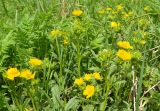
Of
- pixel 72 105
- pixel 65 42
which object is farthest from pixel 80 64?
pixel 72 105

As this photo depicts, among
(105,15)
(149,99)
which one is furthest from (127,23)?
(149,99)

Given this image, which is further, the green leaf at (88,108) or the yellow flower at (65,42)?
the yellow flower at (65,42)

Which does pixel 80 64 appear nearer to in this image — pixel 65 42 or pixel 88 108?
pixel 65 42

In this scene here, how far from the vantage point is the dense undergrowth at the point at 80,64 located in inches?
66.6

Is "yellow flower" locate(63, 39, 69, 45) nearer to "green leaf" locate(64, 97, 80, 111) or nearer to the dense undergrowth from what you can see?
the dense undergrowth

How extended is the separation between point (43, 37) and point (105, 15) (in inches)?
23.5

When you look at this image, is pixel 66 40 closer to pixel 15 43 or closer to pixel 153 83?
pixel 15 43

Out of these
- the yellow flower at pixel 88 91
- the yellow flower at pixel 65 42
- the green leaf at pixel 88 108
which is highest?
the yellow flower at pixel 65 42

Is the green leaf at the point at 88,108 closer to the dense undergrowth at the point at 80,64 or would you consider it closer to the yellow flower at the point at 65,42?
the dense undergrowth at the point at 80,64

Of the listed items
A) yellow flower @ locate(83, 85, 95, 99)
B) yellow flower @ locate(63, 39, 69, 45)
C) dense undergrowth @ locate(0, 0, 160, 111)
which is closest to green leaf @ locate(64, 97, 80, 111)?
dense undergrowth @ locate(0, 0, 160, 111)

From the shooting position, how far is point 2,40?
1.98 meters

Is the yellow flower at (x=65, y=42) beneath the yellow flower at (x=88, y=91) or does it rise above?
above

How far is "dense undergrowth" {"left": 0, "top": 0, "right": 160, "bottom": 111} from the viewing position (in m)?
1.69

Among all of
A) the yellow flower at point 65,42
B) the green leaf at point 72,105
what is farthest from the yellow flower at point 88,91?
the yellow flower at point 65,42
